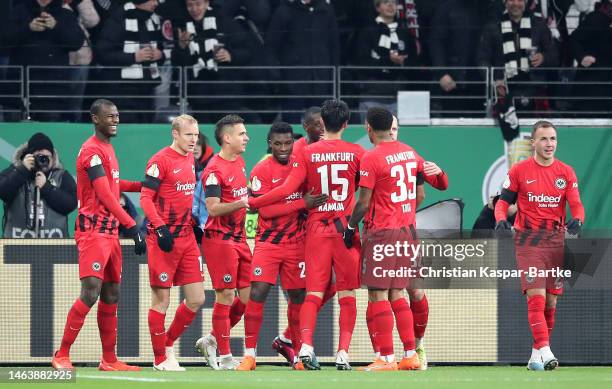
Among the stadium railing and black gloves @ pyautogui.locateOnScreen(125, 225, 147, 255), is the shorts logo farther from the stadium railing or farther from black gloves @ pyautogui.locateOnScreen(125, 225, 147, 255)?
the stadium railing

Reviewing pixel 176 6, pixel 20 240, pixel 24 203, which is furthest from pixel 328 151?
pixel 176 6

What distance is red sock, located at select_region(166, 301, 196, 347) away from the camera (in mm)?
11094

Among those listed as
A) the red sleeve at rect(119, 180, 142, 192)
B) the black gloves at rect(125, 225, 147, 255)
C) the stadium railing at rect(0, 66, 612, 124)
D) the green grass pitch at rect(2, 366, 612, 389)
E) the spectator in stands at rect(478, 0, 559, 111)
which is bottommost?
the green grass pitch at rect(2, 366, 612, 389)

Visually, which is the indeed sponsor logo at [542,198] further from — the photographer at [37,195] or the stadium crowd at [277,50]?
the photographer at [37,195]

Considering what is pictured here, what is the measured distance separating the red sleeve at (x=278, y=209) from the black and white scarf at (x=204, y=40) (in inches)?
188

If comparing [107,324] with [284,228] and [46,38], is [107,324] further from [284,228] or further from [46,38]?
[46,38]

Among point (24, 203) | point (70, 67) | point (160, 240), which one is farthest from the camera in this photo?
point (70, 67)

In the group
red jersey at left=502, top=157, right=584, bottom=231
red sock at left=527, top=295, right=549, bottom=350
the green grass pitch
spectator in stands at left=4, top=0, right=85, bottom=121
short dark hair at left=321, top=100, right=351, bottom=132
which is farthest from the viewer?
spectator in stands at left=4, top=0, right=85, bottom=121

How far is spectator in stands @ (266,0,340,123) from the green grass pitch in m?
5.14

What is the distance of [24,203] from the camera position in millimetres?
14023

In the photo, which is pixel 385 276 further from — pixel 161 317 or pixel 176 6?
pixel 176 6

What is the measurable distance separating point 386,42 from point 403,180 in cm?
529

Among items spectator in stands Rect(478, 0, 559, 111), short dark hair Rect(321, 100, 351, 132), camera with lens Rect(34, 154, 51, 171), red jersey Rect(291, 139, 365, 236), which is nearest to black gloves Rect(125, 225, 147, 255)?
red jersey Rect(291, 139, 365, 236)

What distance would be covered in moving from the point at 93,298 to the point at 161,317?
606 millimetres
